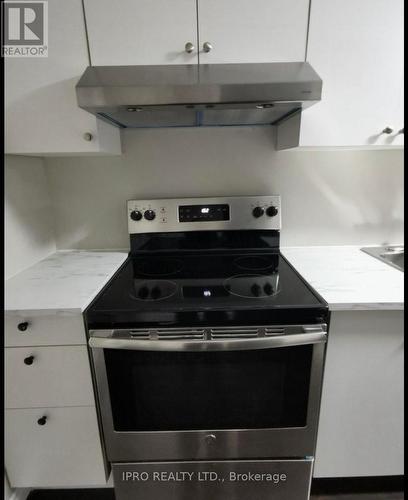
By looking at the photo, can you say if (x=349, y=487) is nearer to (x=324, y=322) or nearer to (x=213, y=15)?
(x=324, y=322)

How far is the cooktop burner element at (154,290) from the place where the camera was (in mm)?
995

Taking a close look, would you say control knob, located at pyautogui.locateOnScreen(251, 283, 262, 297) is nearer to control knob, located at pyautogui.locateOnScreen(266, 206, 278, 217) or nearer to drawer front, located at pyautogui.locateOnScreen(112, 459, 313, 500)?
control knob, located at pyautogui.locateOnScreen(266, 206, 278, 217)

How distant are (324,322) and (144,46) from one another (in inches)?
44.4

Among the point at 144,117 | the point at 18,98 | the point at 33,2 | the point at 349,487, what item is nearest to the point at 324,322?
the point at 349,487

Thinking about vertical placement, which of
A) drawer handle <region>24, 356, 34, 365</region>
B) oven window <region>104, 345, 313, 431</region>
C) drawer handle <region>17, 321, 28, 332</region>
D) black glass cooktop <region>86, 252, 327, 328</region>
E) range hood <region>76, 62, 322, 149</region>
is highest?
range hood <region>76, 62, 322, 149</region>

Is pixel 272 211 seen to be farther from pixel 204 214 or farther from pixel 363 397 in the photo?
pixel 363 397

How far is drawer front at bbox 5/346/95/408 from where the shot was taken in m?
0.95

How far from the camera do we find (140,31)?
97 centimetres

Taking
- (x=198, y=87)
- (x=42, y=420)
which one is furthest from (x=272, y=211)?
(x=42, y=420)

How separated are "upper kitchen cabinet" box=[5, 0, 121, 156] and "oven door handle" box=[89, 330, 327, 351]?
718 mm

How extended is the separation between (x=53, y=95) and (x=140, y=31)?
1.25ft

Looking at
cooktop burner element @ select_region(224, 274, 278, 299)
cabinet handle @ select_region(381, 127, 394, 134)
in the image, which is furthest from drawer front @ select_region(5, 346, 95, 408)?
cabinet handle @ select_region(381, 127, 394, 134)

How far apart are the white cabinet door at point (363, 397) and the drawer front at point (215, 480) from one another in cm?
12

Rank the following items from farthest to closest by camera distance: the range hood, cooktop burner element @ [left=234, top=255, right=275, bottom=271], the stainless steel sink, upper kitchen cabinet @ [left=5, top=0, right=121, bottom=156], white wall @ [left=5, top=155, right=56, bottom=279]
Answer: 1. the stainless steel sink
2. cooktop burner element @ [left=234, top=255, right=275, bottom=271]
3. white wall @ [left=5, top=155, right=56, bottom=279]
4. upper kitchen cabinet @ [left=5, top=0, right=121, bottom=156]
5. the range hood
